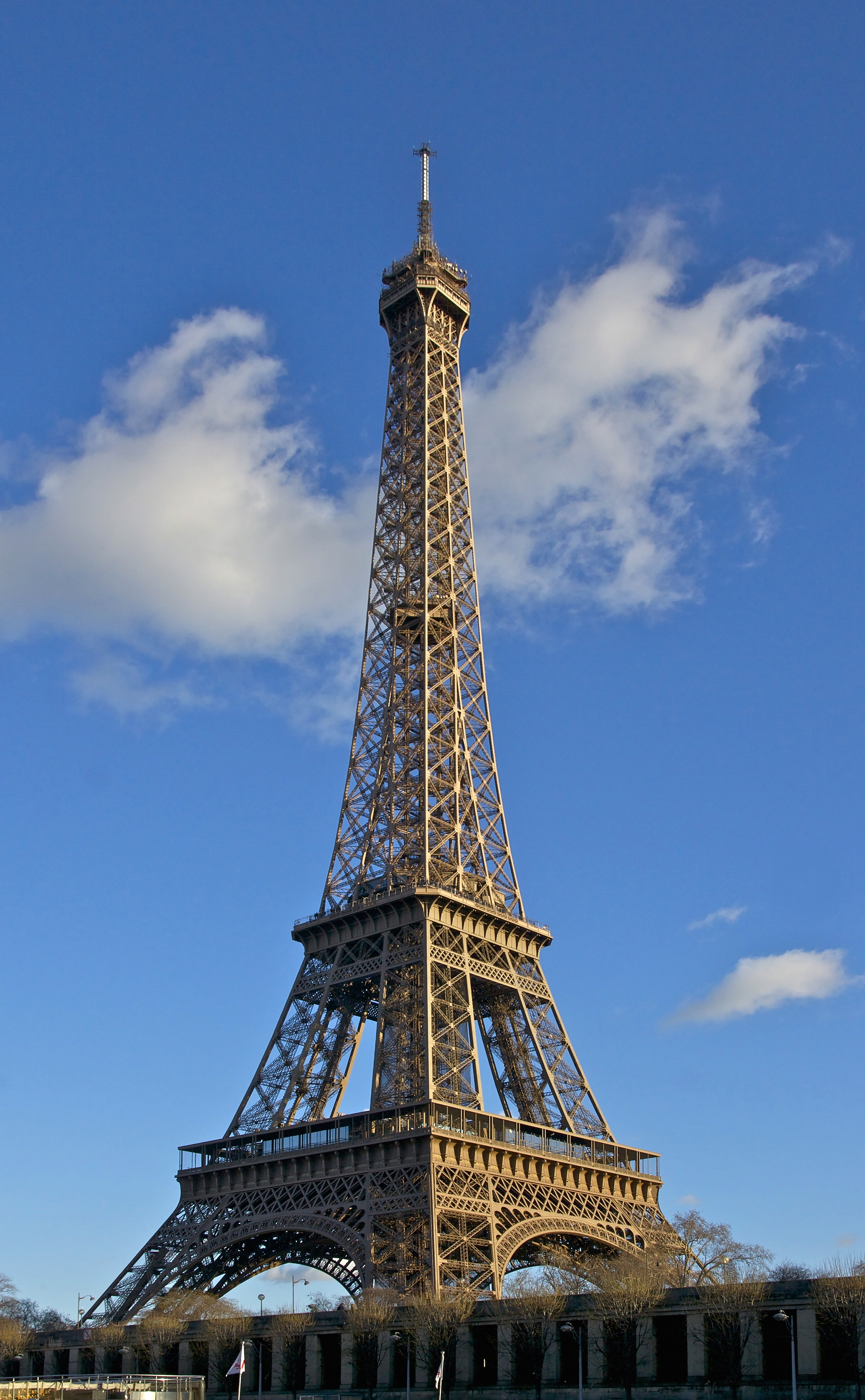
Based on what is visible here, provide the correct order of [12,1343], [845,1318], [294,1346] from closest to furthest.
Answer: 1. [845,1318]
2. [294,1346]
3. [12,1343]

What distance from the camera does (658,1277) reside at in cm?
6431

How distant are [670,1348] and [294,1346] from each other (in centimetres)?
2106

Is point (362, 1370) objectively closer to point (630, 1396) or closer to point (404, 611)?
point (630, 1396)

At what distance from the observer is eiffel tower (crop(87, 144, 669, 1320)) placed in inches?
2945

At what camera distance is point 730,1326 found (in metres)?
56.1

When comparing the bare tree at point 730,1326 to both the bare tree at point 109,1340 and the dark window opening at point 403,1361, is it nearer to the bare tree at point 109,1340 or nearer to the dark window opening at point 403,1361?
the dark window opening at point 403,1361

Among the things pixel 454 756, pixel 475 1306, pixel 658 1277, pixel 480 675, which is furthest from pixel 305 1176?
pixel 480 675

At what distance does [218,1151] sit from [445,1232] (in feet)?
66.6

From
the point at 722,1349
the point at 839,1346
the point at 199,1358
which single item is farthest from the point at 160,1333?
the point at 839,1346

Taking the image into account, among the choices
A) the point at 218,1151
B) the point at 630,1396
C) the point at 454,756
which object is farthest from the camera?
the point at 454,756

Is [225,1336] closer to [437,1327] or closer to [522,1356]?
[437,1327]

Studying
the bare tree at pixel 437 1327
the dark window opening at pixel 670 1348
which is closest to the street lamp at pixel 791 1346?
the dark window opening at pixel 670 1348

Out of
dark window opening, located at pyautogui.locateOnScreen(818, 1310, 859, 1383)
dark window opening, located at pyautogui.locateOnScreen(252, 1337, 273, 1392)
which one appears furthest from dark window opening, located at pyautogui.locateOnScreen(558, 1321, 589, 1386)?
dark window opening, located at pyautogui.locateOnScreen(252, 1337, 273, 1392)

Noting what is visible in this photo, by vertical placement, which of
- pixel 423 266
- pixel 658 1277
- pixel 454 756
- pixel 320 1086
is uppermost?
pixel 423 266
